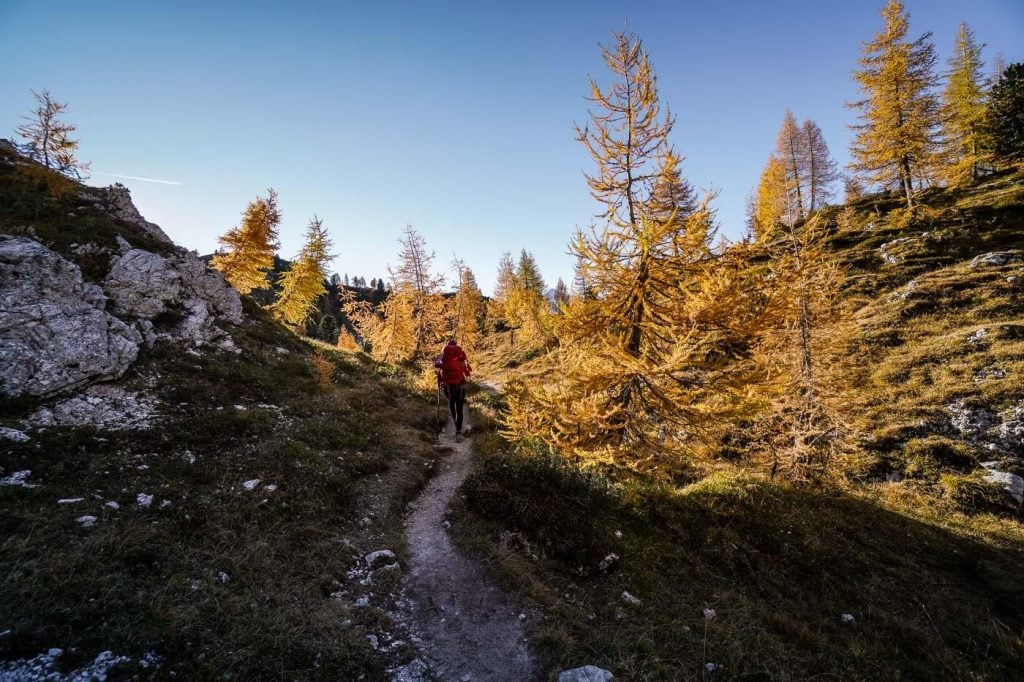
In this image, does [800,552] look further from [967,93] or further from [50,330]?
[967,93]

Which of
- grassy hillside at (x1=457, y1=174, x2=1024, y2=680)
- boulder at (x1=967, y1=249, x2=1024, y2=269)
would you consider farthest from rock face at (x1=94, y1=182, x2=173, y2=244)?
boulder at (x1=967, y1=249, x2=1024, y2=269)

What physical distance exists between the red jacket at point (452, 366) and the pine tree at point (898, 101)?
3666 cm

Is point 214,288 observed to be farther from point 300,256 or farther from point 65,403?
point 300,256

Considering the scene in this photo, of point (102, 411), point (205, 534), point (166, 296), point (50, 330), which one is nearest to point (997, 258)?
point (205, 534)

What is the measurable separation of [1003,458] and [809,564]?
9924mm

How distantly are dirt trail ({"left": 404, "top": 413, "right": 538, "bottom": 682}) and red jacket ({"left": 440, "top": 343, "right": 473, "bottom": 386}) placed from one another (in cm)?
582

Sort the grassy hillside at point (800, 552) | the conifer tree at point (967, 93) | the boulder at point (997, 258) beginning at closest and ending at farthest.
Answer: the grassy hillside at point (800, 552) → the boulder at point (997, 258) → the conifer tree at point (967, 93)

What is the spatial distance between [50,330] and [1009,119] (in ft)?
202

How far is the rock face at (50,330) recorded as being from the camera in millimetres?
8508

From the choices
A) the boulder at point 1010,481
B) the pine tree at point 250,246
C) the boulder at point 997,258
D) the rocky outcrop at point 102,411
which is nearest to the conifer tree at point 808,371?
the boulder at point 1010,481

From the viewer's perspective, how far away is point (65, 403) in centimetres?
835

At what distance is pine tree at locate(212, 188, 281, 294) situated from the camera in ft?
102

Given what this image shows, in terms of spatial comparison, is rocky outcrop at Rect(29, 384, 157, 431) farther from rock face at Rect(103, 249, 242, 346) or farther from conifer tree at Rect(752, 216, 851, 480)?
conifer tree at Rect(752, 216, 851, 480)

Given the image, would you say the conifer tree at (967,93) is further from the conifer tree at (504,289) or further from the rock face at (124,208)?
the rock face at (124,208)
